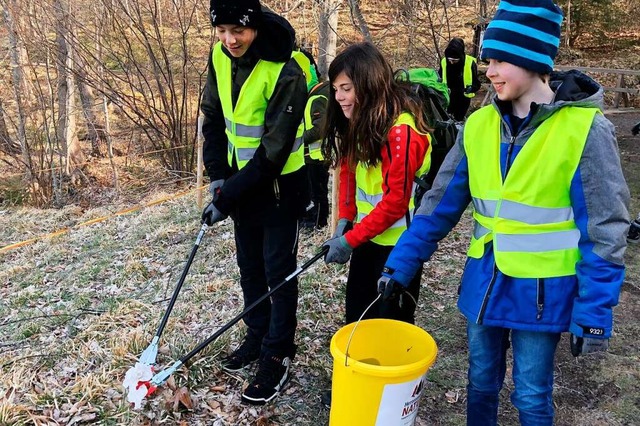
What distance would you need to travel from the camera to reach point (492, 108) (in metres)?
2.28

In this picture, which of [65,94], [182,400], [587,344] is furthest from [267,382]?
[65,94]

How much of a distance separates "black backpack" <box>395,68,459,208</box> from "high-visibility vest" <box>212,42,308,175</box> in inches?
26.9

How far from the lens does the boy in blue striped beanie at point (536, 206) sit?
200cm

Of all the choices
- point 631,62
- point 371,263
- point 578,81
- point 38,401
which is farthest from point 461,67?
point 631,62

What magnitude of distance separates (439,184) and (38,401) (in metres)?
2.53

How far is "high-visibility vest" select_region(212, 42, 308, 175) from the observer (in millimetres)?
2996

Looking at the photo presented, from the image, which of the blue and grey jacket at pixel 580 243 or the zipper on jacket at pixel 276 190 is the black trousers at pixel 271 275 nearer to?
the zipper on jacket at pixel 276 190

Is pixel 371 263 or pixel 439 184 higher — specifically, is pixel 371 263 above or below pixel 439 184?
below

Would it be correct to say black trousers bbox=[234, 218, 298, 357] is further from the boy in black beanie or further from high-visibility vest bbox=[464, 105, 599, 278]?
high-visibility vest bbox=[464, 105, 599, 278]

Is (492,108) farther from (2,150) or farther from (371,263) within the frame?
(2,150)

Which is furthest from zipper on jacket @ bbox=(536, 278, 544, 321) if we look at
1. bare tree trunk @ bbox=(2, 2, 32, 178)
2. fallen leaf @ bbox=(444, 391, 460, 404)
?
bare tree trunk @ bbox=(2, 2, 32, 178)

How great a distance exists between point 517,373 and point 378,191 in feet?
3.58

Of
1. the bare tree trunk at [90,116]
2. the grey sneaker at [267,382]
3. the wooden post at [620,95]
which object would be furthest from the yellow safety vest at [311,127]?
the wooden post at [620,95]

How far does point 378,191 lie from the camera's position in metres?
2.94
